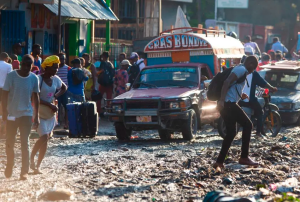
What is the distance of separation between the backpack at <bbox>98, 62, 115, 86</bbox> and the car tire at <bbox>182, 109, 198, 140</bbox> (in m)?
4.61

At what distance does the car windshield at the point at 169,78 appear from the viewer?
14.2 meters

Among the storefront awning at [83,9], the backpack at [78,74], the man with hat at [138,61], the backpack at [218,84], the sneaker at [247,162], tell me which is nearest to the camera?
the backpack at [218,84]

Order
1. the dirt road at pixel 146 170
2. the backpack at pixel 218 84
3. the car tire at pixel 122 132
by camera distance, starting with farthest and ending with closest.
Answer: the car tire at pixel 122 132
the backpack at pixel 218 84
the dirt road at pixel 146 170

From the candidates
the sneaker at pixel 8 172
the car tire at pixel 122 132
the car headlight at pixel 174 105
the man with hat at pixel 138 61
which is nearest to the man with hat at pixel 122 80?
the man with hat at pixel 138 61

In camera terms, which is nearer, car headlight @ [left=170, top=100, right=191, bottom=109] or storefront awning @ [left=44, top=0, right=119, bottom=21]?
car headlight @ [left=170, top=100, right=191, bottom=109]

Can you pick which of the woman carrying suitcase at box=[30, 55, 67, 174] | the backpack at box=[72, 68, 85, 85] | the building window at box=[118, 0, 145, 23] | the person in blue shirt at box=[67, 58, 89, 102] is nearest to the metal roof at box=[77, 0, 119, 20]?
the person in blue shirt at box=[67, 58, 89, 102]

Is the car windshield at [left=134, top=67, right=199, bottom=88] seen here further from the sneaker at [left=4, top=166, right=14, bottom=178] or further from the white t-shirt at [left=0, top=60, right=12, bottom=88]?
the sneaker at [left=4, top=166, right=14, bottom=178]

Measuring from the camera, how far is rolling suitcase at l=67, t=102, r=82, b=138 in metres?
13.2

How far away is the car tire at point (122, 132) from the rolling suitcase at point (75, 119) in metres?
0.80

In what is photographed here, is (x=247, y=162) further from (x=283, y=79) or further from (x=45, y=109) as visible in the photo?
(x=283, y=79)

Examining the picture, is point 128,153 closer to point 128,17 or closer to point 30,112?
point 30,112

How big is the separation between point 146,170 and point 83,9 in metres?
11.1

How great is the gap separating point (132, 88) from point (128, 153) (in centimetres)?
323

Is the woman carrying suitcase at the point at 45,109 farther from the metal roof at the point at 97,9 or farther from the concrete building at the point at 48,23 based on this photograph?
A: the metal roof at the point at 97,9
